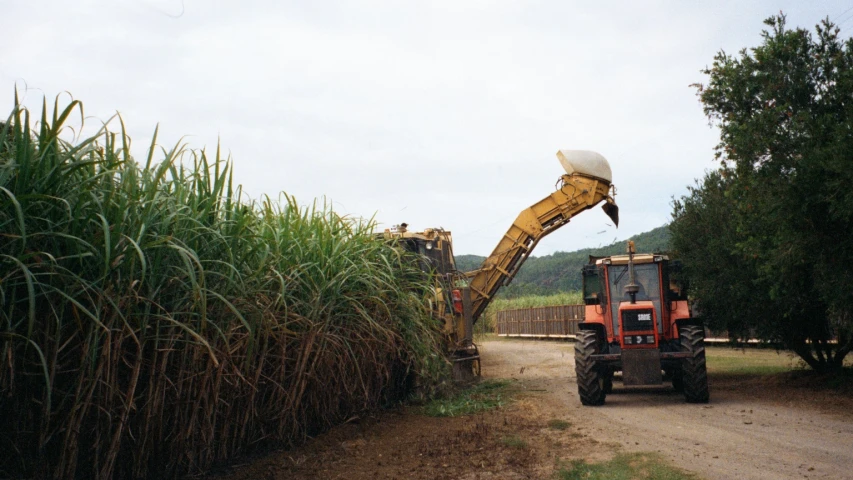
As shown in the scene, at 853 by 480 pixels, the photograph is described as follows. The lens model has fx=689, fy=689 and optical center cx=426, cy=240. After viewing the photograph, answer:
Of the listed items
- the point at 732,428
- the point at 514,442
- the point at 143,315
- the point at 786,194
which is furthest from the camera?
the point at 786,194

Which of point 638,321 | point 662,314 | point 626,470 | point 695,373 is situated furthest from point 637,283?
point 626,470

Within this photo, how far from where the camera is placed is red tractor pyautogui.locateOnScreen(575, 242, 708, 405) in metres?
10.2

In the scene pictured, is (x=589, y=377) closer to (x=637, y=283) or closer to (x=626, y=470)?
(x=637, y=283)

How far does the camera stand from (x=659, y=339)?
10797mm

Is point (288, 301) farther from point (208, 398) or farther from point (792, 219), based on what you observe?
point (792, 219)

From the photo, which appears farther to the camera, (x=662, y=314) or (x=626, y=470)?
(x=662, y=314)

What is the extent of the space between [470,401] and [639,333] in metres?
2.88

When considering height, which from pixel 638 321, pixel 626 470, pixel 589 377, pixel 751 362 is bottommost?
pixel 626 470

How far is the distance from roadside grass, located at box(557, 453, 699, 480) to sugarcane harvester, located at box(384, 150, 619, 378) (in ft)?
17.1

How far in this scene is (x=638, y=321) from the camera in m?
10.4

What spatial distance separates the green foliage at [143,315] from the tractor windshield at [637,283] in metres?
6.13

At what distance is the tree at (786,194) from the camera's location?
8.73m

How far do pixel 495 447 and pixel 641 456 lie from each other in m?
1.35

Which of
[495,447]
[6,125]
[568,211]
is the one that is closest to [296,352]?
[495,447]
